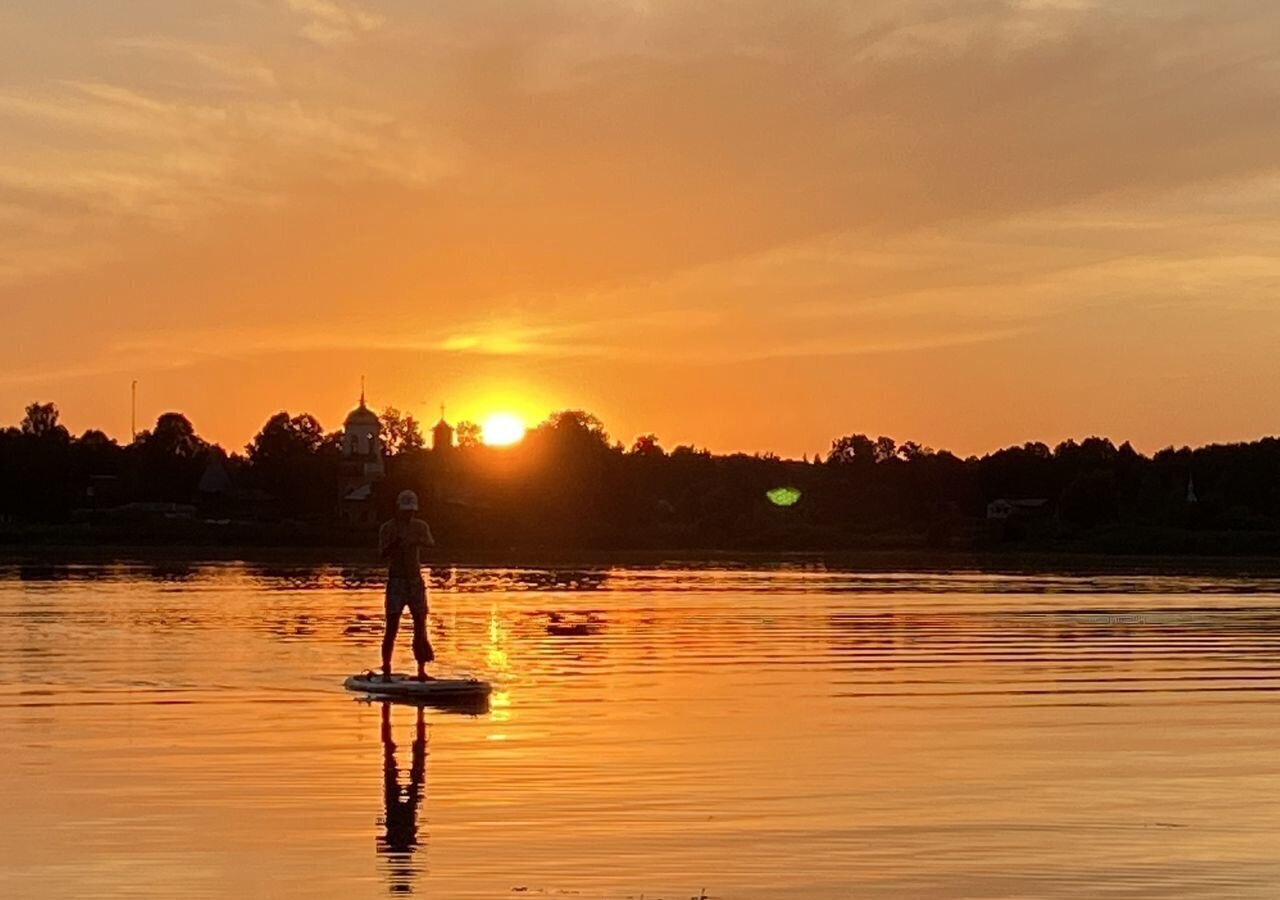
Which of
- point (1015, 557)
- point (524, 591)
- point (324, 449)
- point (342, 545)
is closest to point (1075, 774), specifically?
point (524, 591)

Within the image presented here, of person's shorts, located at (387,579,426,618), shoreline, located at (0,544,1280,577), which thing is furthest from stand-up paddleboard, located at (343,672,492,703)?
shoreline, located at (0,544,1280,577)

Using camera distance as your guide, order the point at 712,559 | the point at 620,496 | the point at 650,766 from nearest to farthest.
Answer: the point at 650,766, the point at 712,559, the point at 620,496

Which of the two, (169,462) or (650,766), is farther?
(169,462)

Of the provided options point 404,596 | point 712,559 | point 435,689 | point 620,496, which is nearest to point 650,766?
point 435,689

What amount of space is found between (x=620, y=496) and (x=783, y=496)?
84.0ft

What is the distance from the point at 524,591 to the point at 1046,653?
2743cm

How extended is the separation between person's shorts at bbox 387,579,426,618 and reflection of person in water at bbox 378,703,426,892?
4258mm

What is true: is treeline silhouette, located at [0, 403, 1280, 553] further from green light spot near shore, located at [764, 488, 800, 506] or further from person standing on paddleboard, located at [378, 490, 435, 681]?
person standing on paddleboard, located at [378, 490, 435, 681]

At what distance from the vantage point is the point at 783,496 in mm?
176625

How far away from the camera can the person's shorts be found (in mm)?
24172

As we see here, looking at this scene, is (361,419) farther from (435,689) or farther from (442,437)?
(435,689)

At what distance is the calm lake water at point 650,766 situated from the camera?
12438 mm

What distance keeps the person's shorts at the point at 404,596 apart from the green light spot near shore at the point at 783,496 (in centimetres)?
14528

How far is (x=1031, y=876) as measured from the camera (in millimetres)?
12328
